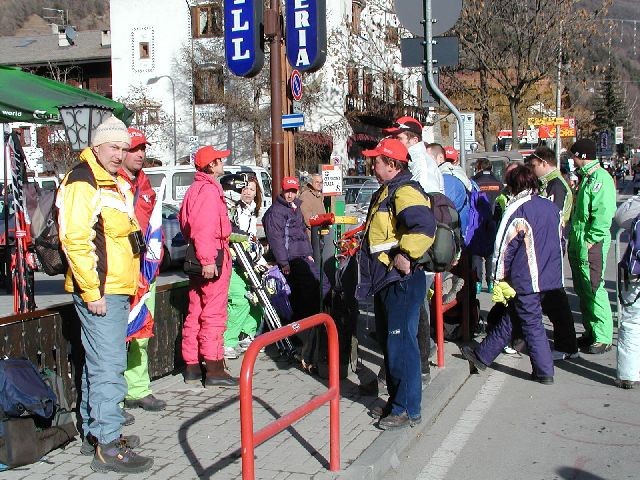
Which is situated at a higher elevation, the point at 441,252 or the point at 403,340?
the point at 441,252

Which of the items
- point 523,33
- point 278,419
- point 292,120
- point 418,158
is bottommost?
point 278,419

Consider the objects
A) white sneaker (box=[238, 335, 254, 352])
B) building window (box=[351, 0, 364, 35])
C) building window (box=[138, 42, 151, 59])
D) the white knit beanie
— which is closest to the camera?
the white knit beanie

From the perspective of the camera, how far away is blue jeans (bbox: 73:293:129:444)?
4.80 m

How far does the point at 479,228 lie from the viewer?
8617 millimetres

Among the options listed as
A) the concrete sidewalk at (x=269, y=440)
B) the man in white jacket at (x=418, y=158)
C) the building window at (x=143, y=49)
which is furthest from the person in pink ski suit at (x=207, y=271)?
the building window at (x=143, y=49)

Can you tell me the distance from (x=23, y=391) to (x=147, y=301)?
1399mm

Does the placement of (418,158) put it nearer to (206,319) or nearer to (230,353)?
(206,319)

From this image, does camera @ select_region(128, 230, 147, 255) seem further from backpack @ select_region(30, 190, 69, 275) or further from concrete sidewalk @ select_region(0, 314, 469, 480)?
concrete sidewalk @ select_region(0, 314, 469, 480)

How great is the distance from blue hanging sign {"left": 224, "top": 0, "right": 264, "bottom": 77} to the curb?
5.25 metres

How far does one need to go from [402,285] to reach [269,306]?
254 centimetres

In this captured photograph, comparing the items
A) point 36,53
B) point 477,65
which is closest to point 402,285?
point 477,65

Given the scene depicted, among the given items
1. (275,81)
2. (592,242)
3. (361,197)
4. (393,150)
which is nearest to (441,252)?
(393,150)

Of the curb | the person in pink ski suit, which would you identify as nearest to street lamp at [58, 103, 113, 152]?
the person in pink ski suit

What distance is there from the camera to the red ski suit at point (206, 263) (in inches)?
253
